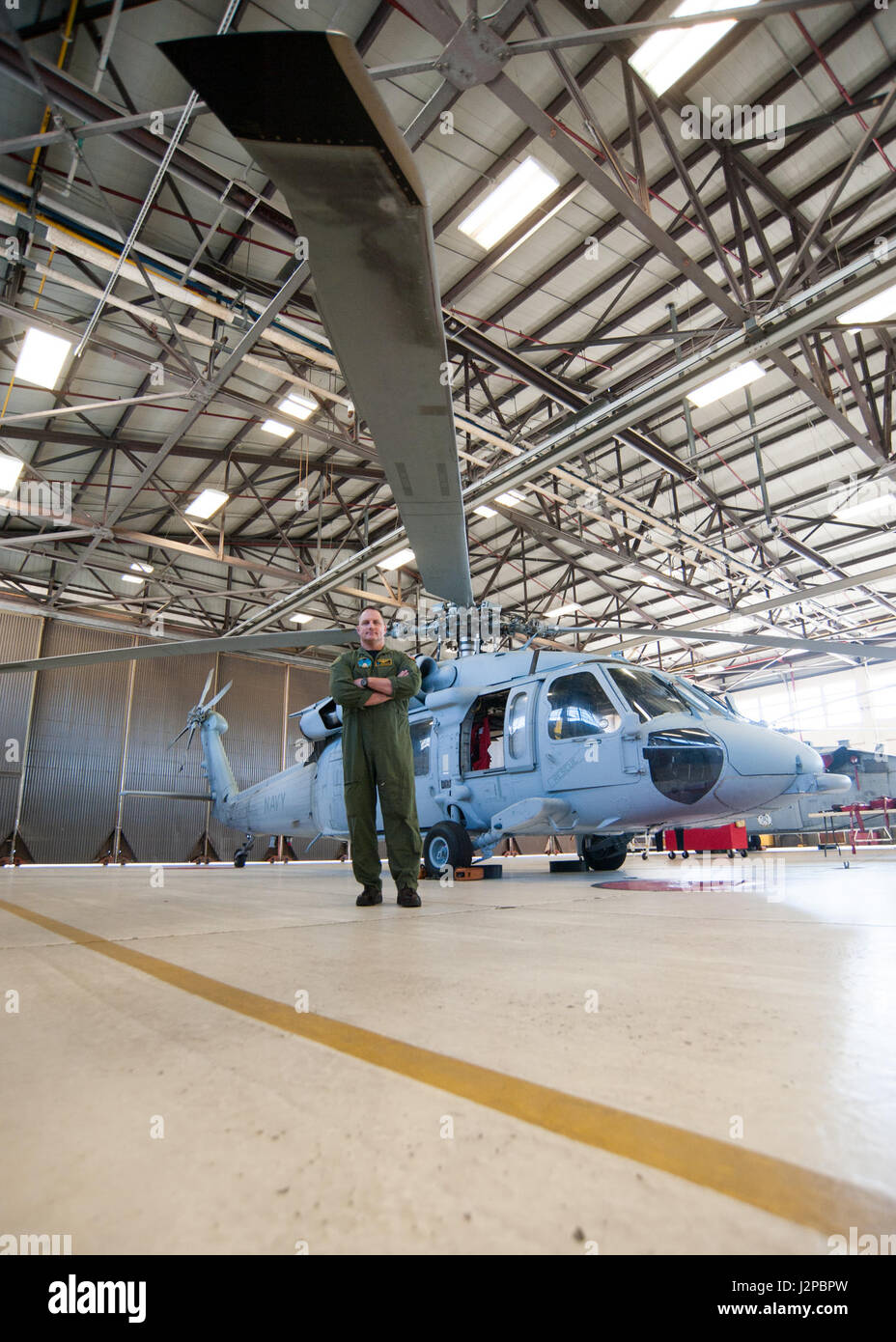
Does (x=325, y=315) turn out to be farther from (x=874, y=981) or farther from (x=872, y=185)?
(x=872, y=185)

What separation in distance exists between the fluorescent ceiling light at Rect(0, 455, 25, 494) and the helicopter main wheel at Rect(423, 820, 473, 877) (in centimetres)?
1004

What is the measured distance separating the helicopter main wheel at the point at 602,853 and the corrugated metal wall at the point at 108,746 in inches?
565

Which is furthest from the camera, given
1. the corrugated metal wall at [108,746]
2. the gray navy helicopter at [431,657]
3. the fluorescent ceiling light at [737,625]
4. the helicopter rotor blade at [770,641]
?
the fluorescent ceiling light at [737,625]

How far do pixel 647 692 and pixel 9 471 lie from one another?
38.9ft

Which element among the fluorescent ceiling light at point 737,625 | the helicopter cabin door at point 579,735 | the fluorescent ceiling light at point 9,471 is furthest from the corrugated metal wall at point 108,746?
the helicopter cabin door at point 579,735

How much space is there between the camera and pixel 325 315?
2799 millimetres

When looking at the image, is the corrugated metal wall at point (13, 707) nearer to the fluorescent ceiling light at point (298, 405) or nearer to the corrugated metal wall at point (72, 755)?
the corrugated metal wall at point (72, 755)

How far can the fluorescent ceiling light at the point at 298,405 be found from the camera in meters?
10.3

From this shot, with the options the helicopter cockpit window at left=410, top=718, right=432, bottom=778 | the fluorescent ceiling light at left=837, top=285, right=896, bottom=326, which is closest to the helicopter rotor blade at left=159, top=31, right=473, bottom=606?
the helicopter cockpit window at left=410, top=718, right=432, bottom=778

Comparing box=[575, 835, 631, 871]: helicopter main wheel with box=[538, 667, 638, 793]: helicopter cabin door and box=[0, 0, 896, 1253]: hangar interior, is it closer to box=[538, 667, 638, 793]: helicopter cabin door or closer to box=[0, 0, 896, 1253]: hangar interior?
box=[0, 0, 896, 1253]: hangar interior

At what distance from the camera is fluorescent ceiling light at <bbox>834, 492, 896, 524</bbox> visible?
44.7 feet
